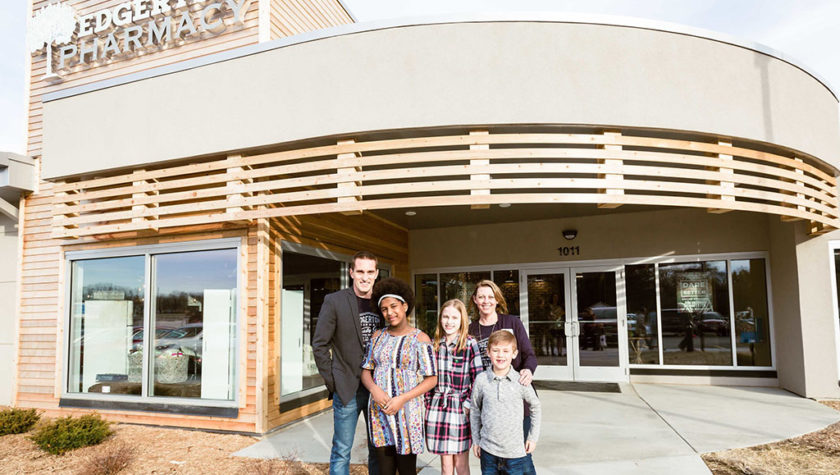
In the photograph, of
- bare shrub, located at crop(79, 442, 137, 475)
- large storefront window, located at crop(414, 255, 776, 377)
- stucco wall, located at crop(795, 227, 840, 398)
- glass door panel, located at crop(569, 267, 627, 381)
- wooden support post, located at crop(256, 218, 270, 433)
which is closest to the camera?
bare shrub, located at crop(79, 442, 137, 475)

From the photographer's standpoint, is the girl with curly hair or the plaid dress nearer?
the girl with curly hair

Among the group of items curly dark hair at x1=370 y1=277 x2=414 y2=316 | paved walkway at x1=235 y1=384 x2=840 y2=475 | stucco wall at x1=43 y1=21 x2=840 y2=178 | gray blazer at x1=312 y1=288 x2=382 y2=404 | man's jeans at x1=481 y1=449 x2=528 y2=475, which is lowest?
paved walkway at x1=235 y1=384 x2=840 y2=475

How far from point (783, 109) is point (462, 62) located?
3901 mm

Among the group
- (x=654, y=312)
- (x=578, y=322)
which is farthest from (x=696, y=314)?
(x=578, y=322)

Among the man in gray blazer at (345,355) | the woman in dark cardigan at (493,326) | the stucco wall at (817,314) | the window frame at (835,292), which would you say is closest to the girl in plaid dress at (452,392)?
the woman in dark cardigan at (493,326)

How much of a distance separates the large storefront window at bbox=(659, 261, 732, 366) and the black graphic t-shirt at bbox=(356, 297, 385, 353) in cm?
748

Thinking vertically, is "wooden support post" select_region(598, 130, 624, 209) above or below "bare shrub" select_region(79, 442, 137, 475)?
above

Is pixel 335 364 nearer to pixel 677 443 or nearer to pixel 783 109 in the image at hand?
pixel 677 443

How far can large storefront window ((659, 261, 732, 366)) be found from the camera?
361 inches

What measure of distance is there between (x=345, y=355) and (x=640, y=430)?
419 centimetres

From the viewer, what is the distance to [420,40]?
5699 mm

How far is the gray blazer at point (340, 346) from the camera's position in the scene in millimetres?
3414

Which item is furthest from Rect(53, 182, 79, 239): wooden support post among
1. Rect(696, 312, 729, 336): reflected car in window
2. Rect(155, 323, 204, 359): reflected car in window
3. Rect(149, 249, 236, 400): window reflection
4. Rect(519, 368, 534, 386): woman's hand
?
Rect(696, 312, 729, 336): reflected car in window

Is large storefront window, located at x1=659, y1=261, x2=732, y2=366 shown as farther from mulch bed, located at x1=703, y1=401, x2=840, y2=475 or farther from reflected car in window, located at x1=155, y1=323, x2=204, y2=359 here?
reflected car in window, located at x1=155, y1=323, x2=204, y2=359
